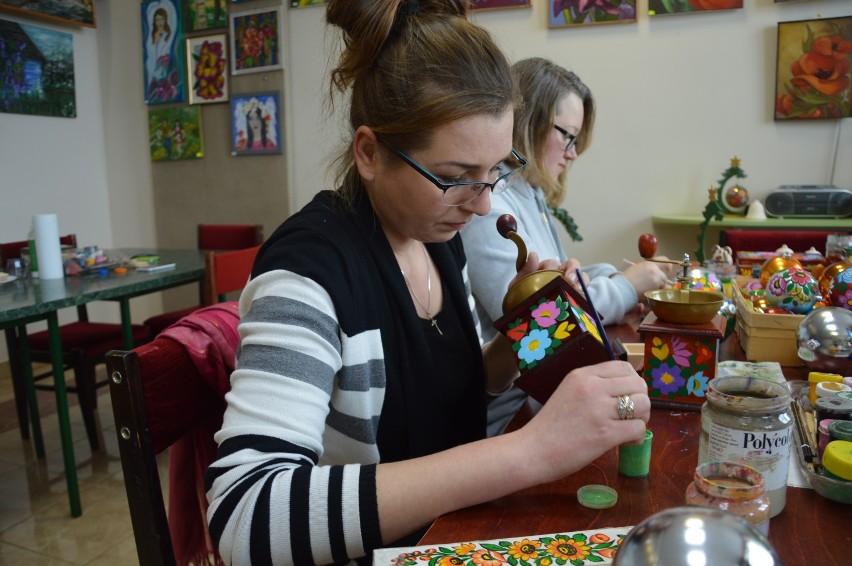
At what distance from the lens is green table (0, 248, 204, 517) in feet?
7.43

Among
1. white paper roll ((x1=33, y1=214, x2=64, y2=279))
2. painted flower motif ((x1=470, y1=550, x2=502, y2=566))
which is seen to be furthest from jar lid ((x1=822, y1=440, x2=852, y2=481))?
white paper roll ((x1=33, y1=214, x2=64, y2=279))

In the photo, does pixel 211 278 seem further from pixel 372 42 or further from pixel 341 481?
pixel 341 481

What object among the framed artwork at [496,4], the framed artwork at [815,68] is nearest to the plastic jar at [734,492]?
the framed artwork at [815,68]

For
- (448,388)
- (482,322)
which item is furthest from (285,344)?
(482,322)

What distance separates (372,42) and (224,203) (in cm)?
403

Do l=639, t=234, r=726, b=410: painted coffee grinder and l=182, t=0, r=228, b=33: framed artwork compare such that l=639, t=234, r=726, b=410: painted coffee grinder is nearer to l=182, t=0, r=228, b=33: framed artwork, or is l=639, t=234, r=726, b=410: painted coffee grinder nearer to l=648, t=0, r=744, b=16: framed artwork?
l=648, t=0, r=744, b=16: framed artwork

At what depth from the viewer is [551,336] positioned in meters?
0.92

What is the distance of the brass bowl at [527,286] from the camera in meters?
1.00

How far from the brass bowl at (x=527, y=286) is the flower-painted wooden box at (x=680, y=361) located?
0.19 m

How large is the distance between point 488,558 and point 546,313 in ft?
1.27

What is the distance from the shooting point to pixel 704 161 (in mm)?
3766

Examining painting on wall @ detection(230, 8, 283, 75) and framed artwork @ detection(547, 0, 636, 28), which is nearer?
framed artwork @ detection(547, 0, 636, 28)

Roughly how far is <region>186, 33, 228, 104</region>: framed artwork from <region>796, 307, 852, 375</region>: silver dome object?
4.29 metres

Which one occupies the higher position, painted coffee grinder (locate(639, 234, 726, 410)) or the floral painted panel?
painted coffee grinder (locate(639, 234, 726, 410))
